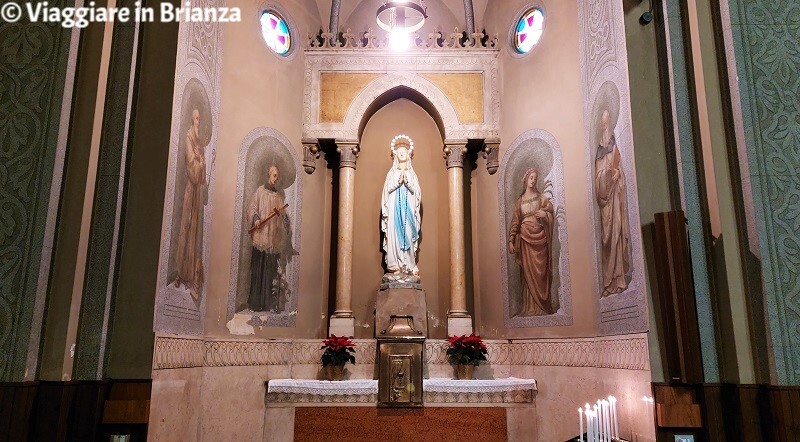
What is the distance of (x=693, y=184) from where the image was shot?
4.67 m

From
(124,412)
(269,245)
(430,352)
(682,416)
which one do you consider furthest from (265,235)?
(682,416)

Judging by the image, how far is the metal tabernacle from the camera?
24.4ft

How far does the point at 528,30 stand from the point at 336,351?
17.8ft

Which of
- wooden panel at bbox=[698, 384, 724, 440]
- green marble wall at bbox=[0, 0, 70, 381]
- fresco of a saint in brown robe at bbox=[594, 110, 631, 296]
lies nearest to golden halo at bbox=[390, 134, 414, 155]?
fresco of a saint in brown robe at bbox=[594, 110, 631, 296]

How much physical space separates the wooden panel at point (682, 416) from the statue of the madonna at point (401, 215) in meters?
4.68

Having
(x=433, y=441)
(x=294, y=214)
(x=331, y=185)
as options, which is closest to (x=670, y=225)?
(x=433, y=441)

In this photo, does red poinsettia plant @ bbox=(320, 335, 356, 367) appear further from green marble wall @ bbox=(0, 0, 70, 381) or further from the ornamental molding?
green marble wall @ bbox=(0, 0, 70, 381)

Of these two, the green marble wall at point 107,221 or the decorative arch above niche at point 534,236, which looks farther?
the decorative arch above niche at point 534,236

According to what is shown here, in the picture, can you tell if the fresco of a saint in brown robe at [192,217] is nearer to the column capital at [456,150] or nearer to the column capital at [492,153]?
the column capital at [456,150]

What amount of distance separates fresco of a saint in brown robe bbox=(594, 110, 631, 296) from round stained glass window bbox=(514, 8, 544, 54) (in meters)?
2.74

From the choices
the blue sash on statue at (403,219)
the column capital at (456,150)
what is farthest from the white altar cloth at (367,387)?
the column capital at (456,150)

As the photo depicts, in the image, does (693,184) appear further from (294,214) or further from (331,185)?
(331,185)

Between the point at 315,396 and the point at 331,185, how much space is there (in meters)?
3.63

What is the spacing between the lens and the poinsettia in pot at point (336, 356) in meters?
7.95
